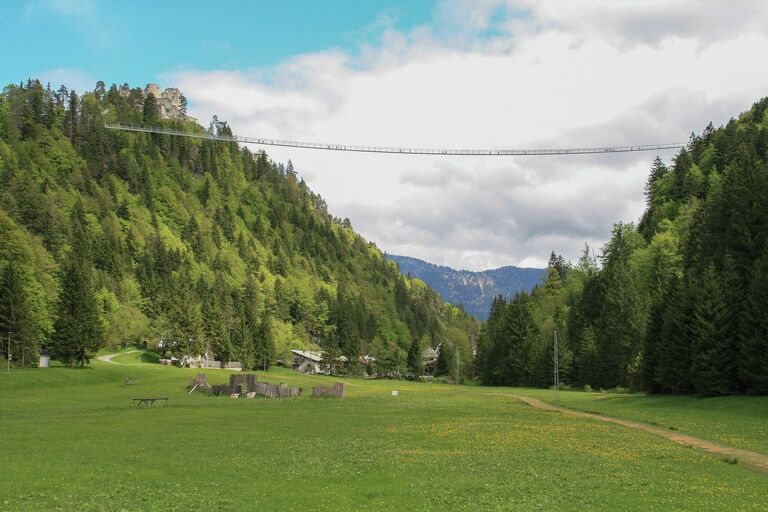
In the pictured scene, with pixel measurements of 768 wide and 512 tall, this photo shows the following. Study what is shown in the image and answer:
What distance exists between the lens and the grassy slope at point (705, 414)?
1372 inches

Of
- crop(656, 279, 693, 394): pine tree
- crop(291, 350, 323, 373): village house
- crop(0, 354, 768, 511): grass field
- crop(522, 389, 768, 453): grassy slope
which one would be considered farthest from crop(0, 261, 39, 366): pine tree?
crop(291, 350, 323, 373): village house

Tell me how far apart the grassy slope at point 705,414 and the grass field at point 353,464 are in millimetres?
550

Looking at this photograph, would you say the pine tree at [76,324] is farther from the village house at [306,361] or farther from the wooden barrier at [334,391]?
the village house at [306,361]

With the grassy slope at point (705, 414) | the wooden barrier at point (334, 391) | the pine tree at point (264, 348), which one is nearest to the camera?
the grassy slope at point (705, 414)

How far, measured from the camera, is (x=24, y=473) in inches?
890

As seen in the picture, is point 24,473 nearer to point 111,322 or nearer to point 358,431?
point 358,431

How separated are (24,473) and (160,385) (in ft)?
201

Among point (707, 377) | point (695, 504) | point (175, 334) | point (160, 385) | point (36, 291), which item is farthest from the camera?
point (175, 334)

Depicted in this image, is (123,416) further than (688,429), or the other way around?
(123,416)

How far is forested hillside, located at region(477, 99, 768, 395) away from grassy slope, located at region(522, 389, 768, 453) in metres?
2.77

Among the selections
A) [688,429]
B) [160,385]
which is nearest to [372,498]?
[688,429]

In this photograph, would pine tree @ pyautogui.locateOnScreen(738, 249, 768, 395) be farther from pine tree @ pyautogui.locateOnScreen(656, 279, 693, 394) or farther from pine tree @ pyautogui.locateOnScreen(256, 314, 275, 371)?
pine tree @ pyautogui.locateOnScreen(256, 314, 275, 371)

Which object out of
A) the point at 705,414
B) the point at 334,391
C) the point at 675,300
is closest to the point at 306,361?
the point at 334,391

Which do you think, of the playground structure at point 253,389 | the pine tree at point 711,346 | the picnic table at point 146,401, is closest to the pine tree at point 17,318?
the playground structure at point 253,389
